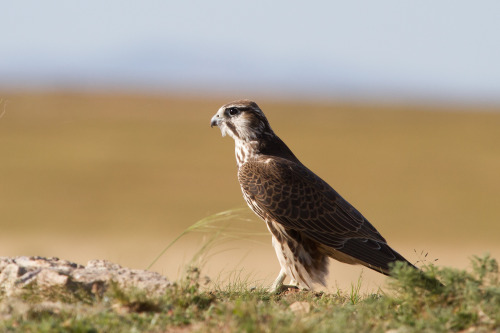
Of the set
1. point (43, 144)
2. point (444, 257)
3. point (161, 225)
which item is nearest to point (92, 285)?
point (444, 257)

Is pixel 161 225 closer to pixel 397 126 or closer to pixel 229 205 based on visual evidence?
pixel 229 205

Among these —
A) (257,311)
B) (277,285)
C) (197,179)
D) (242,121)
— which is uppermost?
(197,179)

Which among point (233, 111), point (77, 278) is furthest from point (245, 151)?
point (77, 278)

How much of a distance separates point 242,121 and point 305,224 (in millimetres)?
1203

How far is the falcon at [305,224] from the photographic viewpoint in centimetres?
588

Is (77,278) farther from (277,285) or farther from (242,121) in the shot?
(242,121)

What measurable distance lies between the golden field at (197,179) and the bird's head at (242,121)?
4674 millimetres

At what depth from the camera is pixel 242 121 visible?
664cm

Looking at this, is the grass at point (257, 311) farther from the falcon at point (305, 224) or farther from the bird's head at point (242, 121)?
the bird's head at point (242, 121)

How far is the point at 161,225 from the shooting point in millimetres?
21125

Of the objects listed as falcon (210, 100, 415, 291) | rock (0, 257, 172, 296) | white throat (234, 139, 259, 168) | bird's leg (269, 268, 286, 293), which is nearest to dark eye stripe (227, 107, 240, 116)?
white throat (234, 139, 259, 168)

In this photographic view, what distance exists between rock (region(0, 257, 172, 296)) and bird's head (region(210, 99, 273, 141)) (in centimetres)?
202

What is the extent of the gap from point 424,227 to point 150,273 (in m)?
18.4

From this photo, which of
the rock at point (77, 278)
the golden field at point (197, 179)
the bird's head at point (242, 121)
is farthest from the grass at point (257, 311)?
the golden field at point (197, 179)
